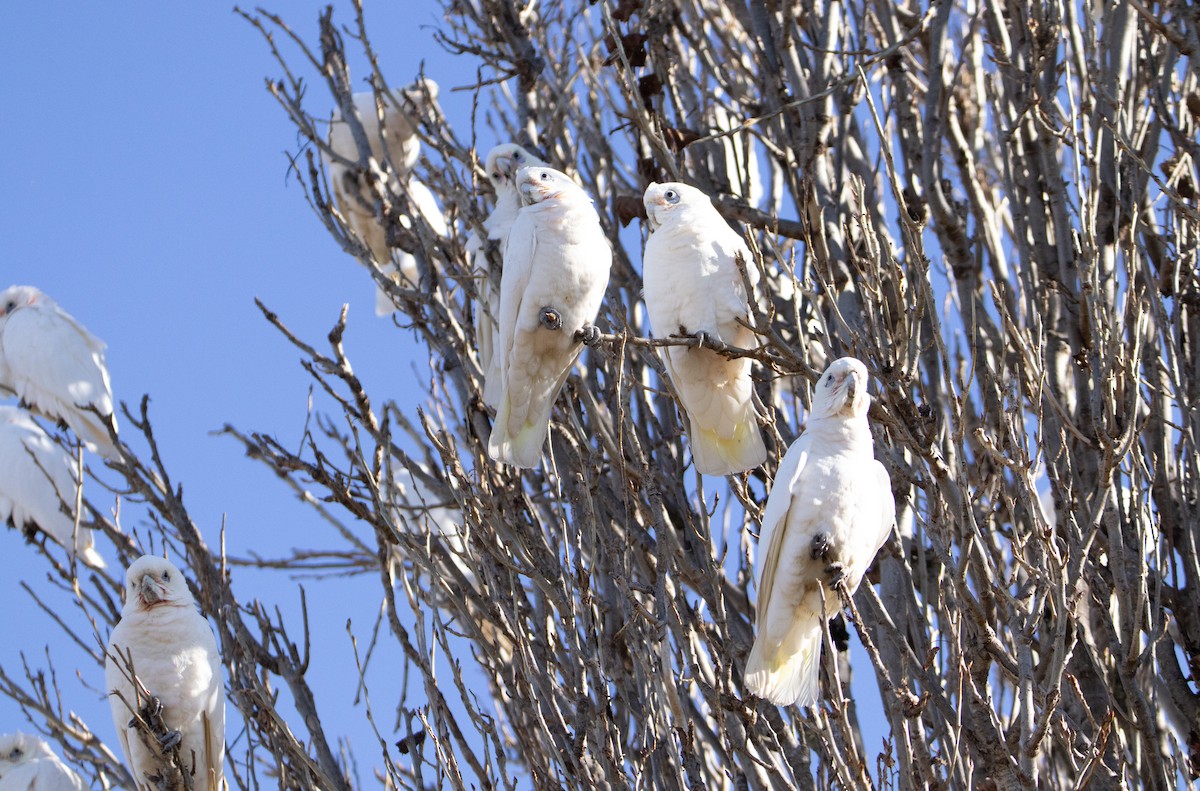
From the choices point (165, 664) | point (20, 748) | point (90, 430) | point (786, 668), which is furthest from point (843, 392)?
point (90, 430)

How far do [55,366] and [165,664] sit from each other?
347cm

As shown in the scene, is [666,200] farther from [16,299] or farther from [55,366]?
[16,299]

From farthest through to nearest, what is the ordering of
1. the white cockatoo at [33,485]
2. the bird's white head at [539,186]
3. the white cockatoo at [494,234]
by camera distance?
the white cockatoo at [33,485] → the white cockatoo at [494,234] → the bird's white head at [539,186]

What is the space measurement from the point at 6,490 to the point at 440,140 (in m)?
4.12

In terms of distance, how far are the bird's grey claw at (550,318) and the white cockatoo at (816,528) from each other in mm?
1216

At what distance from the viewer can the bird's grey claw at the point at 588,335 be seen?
14.9 ft

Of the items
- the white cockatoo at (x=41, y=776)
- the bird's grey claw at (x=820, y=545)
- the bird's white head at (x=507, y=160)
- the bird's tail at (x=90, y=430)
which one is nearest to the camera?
the bird's grey claw at (x=820, y=545)

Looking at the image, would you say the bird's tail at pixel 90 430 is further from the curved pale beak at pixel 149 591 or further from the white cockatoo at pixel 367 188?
the curved pale beak at pixel 149 591

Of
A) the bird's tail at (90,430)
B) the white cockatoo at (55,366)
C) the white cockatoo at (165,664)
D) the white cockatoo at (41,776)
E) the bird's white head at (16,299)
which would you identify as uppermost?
the bird's white head at (16,299)

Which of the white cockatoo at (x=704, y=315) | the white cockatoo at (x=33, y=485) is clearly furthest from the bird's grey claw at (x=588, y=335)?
the white cockatoo at (x=33, y=485)

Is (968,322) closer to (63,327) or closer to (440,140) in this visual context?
(440,140)

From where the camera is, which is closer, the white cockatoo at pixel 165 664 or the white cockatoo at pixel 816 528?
the white cockatoo at pixel 816 528

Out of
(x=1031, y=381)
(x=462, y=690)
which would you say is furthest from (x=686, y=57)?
(x=462, y=690)

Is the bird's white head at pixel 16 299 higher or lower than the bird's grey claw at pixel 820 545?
higher
